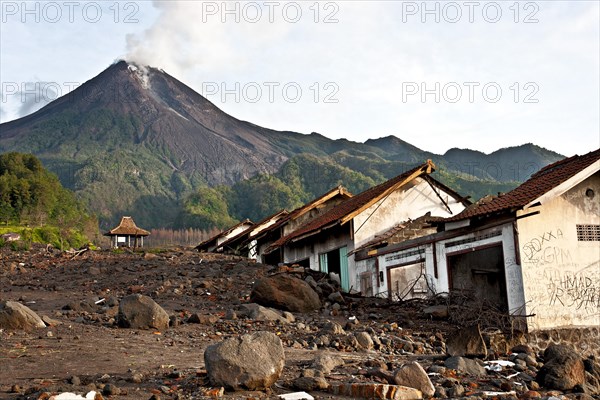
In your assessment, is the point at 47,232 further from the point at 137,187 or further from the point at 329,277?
the point at 137,187

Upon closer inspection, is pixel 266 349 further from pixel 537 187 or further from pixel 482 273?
pixel 482 273

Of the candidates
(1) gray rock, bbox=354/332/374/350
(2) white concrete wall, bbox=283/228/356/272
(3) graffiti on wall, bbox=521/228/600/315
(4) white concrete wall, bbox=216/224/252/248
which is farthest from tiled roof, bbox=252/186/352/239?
(1) gray rock, bbox=354/332/374/350

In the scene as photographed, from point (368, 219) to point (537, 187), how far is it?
808cm

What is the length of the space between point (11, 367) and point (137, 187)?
149m

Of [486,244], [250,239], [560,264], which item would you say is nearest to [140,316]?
[486,244]

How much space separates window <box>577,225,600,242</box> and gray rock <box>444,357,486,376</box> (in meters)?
6.75

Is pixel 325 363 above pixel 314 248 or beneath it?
beneath

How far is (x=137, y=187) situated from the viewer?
15475 cm

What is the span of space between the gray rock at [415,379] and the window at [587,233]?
8954 mm

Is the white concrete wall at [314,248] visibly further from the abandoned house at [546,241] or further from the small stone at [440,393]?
the small stone at [440,393]

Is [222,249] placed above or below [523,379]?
above

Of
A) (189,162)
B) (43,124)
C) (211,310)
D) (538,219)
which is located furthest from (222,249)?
(43,124)

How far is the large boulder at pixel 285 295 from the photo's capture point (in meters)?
17.7

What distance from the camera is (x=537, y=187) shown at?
16391 mm
